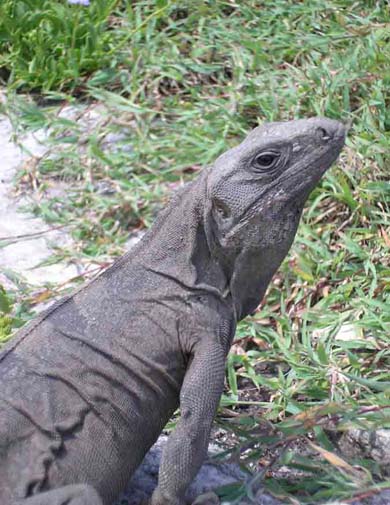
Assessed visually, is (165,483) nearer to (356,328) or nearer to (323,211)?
(356,328)

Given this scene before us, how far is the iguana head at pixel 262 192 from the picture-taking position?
141 inches

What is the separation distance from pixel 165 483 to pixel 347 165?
289 centimetres

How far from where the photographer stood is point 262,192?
11.8 ft

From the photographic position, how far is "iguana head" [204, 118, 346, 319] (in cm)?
358

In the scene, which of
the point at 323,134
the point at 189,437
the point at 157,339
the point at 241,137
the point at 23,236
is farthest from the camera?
the point at 241,137

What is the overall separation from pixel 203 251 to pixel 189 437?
2.24 ft

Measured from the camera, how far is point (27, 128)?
7059 millimetres

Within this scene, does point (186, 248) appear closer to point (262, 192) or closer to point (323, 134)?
point (262, 192)

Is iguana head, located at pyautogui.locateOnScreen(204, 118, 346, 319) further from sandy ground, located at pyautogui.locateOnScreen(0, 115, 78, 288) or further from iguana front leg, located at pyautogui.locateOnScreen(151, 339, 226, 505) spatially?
sandy ground, located at pyautogui.locateOnScreen(0, 115, 78, 288)

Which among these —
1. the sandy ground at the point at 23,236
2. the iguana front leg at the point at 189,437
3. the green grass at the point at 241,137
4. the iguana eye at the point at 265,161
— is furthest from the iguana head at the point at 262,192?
the sandy ground at the point at 23,236

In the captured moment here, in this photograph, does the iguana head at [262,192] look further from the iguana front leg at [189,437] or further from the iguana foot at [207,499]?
the iguana foot at [207,499]

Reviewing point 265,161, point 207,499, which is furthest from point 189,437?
point 265,161

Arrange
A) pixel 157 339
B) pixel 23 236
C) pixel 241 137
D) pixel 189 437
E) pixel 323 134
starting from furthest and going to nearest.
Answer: pixel 241 137
pixel 23 236
pixel 323 134
pixel 157 339
pixel 189 437

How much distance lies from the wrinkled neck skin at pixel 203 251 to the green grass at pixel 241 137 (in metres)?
0.62
